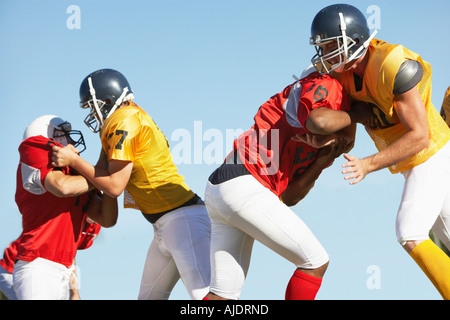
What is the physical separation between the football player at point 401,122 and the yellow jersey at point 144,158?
1.39 m

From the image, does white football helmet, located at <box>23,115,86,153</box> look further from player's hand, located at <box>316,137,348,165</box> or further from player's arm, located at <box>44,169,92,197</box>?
player's hand, located at <box>316,137,348,165</box>

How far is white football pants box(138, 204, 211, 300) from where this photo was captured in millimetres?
4605

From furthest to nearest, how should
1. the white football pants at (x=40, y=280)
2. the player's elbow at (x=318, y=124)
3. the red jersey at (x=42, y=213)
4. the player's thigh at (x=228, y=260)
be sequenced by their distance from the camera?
1. the red jersey at (x=42, y=213)
2. the white football pants at (x=40, y=280)
3. the player's thigh at (x=228, y=260)
4. the player's elbow at (x=318, y=124)

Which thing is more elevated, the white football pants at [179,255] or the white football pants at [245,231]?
the white football pants at [245,231]

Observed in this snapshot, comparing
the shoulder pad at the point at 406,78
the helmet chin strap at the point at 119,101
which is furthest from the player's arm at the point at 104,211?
the shoulder pad at the point at 406,78

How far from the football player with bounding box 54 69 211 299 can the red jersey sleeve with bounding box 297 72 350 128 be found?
1338mm

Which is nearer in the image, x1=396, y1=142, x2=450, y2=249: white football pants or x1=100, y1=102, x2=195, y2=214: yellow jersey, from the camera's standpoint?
x1=396, y1=142, x2=450, y2=249: white football pants

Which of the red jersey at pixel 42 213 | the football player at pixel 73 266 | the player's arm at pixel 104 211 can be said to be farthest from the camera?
the football player at pixel 73 266

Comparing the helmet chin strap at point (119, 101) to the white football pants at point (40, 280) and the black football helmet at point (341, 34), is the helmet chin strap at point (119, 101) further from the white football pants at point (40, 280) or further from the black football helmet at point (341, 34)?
the black football helmet at point (341, 34)

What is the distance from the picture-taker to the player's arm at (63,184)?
4.54 m

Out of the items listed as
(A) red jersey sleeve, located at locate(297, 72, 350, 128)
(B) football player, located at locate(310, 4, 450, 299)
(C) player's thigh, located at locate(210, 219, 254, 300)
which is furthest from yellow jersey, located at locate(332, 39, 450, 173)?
(C) player's thigh, located at locate(210, 219, 254, 300)

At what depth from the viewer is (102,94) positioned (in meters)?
4.97
